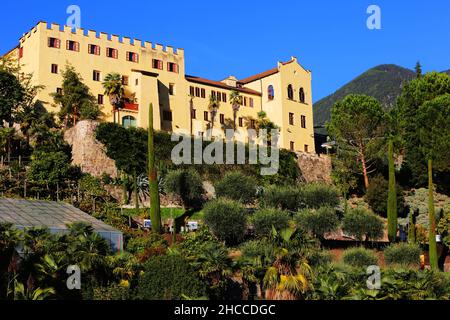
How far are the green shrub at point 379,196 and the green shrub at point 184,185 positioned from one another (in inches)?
639

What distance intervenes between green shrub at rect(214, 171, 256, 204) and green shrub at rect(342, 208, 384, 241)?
25.2 feet

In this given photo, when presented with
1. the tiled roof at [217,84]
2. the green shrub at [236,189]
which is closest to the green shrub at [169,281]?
the green shrub at [236,189]

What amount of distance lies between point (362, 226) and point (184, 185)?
13.5 metres

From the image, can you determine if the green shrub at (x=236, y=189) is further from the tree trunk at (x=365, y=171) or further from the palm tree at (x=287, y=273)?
the palm tree at (x=287, y=273)

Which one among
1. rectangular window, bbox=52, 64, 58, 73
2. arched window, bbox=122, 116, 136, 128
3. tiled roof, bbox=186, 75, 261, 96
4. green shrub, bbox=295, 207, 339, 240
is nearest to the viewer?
green shrub, bbox=295, 207, 339, 240

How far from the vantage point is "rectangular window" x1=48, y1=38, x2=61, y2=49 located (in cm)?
5650

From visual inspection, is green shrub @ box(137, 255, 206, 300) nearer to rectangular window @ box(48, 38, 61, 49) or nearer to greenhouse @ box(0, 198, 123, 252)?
greenhouse @ box(0, 198, 123, 252)

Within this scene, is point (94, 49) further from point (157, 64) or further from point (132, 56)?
point (157, 64)

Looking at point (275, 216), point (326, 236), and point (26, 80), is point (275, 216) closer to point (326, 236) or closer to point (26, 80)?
point (326, 236)

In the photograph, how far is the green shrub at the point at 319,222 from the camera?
41.7m

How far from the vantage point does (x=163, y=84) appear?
2467 inches

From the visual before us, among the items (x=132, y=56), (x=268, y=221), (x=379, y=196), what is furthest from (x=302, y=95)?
(x=268, y=221)

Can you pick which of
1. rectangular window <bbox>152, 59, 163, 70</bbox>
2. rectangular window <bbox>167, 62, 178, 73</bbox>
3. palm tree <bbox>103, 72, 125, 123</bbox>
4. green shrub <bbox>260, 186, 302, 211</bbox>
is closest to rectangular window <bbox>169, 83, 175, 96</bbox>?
rectangular window <bbox>167, 62, 178, 73</bbox>
